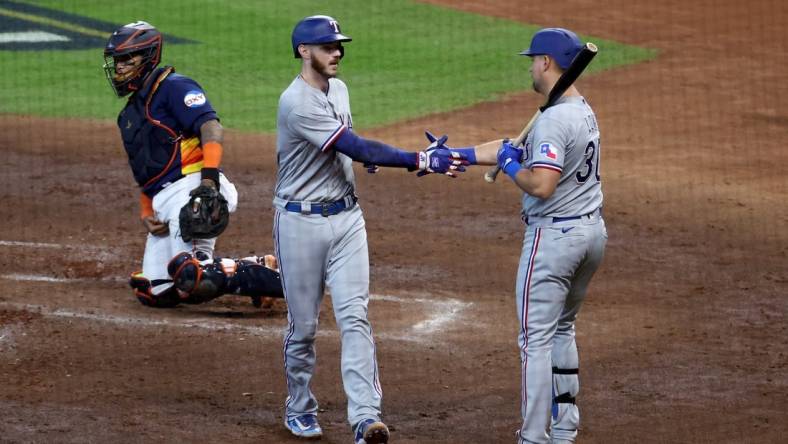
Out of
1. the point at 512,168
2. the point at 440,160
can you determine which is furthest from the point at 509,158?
the point at 440,160

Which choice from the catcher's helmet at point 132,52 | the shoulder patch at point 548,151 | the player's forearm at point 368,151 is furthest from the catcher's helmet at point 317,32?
the catcher's helmet at point 132,52

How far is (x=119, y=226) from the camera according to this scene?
33.0 ft

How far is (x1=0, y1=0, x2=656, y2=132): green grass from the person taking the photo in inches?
571

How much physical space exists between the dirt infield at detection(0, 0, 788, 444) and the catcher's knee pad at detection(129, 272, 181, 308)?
0.26ft

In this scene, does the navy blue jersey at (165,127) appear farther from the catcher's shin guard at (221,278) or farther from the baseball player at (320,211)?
the baseball player at (320,211)

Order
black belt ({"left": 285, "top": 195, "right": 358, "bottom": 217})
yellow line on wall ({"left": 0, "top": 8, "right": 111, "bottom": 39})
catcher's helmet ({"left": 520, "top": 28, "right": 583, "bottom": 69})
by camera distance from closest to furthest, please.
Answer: catcher's helmet ({"left": 520, "top": 28, "right": 583, "bottom": 69}) < black belt ({"left": 285, "top": 195, "right": 358, "bottom": 217}) < yellow line on wall ({"left": 0, "top": 8, "right": 111, "bottom": 39})

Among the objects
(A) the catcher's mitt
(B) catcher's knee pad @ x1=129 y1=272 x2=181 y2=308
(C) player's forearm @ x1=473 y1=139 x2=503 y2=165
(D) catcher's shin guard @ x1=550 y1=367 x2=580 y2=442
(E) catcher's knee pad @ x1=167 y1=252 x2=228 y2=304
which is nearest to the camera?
(D) catcher's shin guard @ x1=550 y1=367 x2=580 y2=442

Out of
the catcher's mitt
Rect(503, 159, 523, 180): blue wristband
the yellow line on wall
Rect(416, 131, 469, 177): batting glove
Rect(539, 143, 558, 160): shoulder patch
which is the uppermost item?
Rect(539, 143, 558, 160): shoulder patch

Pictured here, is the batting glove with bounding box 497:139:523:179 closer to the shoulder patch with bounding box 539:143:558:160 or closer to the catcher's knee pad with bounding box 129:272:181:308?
the shoulder patch with bounding box 539:143:558:160

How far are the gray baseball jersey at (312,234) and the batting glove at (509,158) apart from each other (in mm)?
722

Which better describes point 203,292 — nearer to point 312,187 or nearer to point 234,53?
point 312,187

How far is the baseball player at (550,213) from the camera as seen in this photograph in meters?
5.46

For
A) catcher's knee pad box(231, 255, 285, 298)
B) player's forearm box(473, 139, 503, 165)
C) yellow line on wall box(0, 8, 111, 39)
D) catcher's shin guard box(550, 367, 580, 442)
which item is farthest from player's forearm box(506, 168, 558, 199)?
yellow line on wall box(0, 8, 111, 39)

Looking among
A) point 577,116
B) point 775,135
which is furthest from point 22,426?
point 775,135
